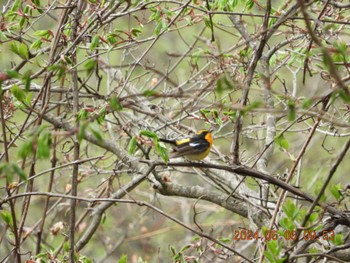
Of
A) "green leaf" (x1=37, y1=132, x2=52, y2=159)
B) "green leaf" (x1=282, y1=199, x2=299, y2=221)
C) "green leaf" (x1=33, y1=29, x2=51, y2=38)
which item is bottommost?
"green leaf" (x1=282, y1=199, x2=299, y2=221)

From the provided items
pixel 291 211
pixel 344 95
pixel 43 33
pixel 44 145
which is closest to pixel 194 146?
pixel 43 33

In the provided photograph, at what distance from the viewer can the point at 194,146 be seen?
448 cm

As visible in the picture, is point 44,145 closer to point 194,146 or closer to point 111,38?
point 111,38

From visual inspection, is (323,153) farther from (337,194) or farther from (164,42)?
(337,194)

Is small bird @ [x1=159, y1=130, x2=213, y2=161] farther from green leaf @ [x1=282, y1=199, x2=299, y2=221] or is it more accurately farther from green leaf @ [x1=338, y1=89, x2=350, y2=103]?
green leaf @ [x1=338, y1=89, x2=350, y2=103]

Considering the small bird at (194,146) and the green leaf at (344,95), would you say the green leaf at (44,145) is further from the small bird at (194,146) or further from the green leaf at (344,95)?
the small bird at (194,146)

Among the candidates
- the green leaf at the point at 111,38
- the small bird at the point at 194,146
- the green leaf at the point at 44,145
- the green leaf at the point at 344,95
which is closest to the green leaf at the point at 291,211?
the green leaf at the point at 344,95

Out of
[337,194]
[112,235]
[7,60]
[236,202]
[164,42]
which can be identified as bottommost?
[337,194]

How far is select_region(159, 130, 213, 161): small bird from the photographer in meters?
4.47

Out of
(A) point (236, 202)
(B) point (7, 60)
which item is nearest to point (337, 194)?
(A) point (236, 202)

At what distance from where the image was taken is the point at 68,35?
3.80 m

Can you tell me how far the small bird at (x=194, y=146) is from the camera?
4473mm

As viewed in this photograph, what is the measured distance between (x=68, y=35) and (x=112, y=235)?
603 cm

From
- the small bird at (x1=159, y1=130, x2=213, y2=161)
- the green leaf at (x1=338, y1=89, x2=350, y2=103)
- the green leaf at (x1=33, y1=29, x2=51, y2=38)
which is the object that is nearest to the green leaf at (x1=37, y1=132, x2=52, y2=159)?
the green leaf at (x1=338, y1=89, x2=350, y2=103)
